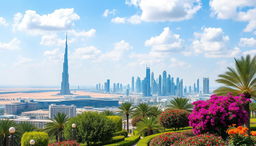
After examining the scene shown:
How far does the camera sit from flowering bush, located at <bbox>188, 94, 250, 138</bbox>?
591 inches

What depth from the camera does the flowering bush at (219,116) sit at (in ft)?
49.2

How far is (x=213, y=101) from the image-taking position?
1596 cm

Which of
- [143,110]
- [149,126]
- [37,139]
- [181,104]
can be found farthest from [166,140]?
[143,110]

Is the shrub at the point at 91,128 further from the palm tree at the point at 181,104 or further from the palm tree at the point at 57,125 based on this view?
the palm tree at the point at 181,104

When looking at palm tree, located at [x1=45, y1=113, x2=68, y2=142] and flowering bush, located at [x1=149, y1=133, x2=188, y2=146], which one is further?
palm tree, located at [x1=45, y1=113, x2=68, y2=142]

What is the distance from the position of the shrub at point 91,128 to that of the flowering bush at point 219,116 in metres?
7.42

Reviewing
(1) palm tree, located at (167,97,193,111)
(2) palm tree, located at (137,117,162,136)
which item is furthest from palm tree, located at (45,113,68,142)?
(1) palm tree, located at (167,97,193,111)

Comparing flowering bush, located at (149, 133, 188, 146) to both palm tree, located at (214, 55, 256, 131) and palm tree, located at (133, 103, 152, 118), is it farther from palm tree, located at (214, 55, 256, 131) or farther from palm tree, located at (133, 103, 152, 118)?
palm tree, located at (133, 103, 152, 118)

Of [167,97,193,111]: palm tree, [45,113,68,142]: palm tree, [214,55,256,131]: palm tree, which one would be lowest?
[45,113,68,142]: palm tree

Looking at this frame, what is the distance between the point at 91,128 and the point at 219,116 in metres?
9.52

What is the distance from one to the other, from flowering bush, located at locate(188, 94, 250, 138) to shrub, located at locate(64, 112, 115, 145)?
742cm

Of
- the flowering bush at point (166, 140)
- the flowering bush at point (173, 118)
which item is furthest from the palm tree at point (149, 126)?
the flowering bush at point (166, 140)

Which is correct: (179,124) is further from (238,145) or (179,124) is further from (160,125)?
(238,145)

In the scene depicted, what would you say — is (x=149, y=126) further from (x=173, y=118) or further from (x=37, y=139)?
(x=37, y=139)
